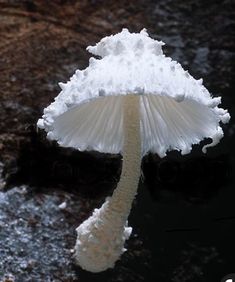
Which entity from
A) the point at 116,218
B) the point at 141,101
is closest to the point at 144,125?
the point at 141,101

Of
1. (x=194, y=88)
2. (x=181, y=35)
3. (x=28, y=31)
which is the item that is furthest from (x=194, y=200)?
(x=28, y=31)

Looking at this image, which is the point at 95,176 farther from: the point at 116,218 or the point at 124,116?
the point at 124,116

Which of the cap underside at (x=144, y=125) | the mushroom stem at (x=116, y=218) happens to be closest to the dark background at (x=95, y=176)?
the mushroom stem at (x=116, y=218)

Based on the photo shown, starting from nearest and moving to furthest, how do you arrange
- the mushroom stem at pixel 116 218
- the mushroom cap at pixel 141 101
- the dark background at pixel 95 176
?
1. the mushroom cap at pixel 141 101
2. the mushroom stem at pixel 116 218
3. the dark background at pixel 95 176

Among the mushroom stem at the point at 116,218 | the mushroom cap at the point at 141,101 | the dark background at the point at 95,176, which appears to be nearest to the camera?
the mushroom cap at the point at 141,101

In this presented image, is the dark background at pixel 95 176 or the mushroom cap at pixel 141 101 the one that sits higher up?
the mushroom cap at pixel 141 101

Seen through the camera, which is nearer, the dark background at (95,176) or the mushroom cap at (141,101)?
the mushroom cap at (141,101)

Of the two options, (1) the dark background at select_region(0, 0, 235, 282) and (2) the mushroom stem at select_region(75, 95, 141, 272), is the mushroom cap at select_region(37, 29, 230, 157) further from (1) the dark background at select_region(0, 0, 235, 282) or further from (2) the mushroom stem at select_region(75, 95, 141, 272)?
(1) the dark background at select_region(0, 0, 235, 282)

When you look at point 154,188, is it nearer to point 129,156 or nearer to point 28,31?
point 129,156

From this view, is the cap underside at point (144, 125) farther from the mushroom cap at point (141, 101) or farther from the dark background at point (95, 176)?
the dark background at point (95, 176)
